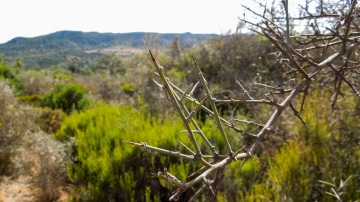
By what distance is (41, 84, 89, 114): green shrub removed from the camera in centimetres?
759

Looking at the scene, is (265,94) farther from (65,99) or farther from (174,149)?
(65,99)

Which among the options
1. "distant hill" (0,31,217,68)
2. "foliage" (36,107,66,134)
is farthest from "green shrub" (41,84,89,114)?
"distant hill" (0,31,217,68)

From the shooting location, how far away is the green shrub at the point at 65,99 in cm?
759

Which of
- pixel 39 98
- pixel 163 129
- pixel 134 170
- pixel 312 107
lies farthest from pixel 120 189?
pixel 39 98

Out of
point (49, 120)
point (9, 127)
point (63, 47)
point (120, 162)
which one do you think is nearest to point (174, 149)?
point (120, 162)

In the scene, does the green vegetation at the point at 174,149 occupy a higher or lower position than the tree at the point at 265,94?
lower

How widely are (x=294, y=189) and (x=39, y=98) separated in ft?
24.0

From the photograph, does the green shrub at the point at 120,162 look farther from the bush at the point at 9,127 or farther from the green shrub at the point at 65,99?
the green shrub at the point at 65,99

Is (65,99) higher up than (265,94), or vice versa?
(265,94)

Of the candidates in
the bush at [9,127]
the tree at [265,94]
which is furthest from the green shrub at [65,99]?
the tree at [265,94]

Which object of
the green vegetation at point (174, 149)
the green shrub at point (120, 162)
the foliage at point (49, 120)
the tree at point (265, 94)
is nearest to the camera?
the tree at point (265, 94)

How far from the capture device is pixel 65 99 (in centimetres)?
772

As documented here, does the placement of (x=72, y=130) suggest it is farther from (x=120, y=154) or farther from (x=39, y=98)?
(x=39, y=98)

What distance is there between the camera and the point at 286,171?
2.91m
